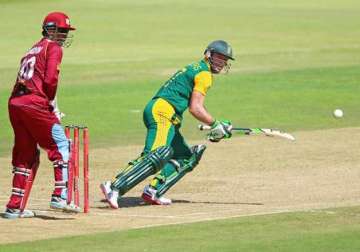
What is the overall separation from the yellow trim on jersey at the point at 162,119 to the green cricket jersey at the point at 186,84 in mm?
74

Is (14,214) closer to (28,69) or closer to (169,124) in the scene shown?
(28,69)

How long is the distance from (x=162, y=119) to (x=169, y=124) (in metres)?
0.10

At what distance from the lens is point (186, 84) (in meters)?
14.8

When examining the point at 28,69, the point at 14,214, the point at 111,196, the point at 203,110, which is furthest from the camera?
the point at 203,110

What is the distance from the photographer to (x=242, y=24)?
43.4 meters

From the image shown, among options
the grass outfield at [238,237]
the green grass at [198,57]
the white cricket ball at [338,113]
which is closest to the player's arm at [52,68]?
the grass outfield at [238,237]

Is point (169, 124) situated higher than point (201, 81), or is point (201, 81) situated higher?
point (201, 81)

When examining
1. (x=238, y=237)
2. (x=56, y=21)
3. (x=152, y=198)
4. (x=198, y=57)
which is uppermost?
(x=198, y=57)

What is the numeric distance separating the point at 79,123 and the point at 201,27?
19663 millimetres

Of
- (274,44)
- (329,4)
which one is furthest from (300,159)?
(329,4)

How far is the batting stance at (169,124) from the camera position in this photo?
571 inches

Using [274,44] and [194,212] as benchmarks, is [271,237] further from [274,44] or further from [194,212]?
[274,44]

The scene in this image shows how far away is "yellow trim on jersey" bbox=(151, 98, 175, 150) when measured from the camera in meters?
14.6

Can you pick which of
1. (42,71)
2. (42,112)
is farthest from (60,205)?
(42,71)
